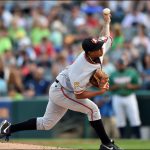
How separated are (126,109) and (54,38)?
372 centimetres

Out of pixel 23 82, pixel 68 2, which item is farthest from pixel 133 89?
pixel 68 2

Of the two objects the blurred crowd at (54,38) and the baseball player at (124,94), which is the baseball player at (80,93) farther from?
the blurred crowd at (54,38)

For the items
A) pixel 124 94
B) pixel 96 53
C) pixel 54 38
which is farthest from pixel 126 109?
pixel 96 53

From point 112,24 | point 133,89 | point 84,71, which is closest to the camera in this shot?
point 84,71

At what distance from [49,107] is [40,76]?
6.46m

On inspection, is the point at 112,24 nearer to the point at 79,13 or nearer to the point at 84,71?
the point at 79,13

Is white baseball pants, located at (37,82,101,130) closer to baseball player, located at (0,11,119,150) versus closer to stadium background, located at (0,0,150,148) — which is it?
baseball player, located at (0,11,119,150)

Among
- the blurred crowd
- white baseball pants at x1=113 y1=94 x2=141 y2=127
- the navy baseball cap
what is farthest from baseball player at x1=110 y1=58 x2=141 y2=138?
the navy baseball cap

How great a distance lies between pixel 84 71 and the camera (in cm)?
899

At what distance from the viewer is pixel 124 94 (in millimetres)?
14727

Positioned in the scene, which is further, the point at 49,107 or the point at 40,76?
the point at 40,76

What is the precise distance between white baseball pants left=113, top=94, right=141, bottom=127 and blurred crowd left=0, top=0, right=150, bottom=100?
3.17 feet

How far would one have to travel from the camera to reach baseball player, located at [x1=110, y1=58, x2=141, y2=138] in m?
14.7

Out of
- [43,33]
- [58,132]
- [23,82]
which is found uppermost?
[43,33]
